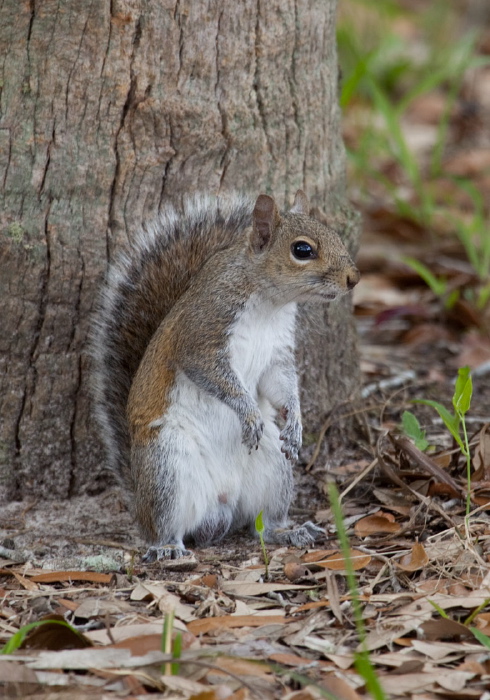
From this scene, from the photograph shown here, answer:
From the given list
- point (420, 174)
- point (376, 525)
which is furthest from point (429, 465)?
point (420, 174)

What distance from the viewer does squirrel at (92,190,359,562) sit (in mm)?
2830

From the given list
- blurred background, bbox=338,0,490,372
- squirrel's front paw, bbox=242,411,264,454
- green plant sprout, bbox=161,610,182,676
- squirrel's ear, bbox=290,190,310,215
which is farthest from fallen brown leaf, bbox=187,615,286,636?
blurred background, bbox=338,0,490,372

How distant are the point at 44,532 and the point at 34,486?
191 mm

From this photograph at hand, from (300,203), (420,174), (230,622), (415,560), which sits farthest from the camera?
(420,174)

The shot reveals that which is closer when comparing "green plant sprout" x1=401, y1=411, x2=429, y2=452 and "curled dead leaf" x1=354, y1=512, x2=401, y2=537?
"curled dead leaf" x1=354, y1=512, x2=401, y2=537

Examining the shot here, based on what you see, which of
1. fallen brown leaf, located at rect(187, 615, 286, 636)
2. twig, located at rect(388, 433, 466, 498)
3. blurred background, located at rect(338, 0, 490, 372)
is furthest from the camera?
blurred background, located at rect(338, 0, 490, 372)

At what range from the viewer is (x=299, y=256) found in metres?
2.84

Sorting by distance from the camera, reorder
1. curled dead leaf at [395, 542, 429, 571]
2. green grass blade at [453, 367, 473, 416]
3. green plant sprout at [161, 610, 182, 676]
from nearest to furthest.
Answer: green plant sprout at [161, 610, 182, 676], curled dead leaf at [395, 542, 429, 571], green grass blade at [453, 367, 473, 416]

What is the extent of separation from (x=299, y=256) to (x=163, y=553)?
97 cm

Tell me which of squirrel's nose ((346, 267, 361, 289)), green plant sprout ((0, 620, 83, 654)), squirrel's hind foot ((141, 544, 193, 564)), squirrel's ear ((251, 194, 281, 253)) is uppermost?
squirrel's ear ((251, 194, 281, 253))

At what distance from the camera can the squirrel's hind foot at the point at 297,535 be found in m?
2.95

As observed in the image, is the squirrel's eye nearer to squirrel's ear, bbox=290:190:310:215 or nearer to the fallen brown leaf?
squirrel's ear, bbox=290:190:310:215

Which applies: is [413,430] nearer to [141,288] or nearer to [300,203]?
[300,203]

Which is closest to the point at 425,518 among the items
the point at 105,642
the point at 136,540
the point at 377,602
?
the point at 377,602
